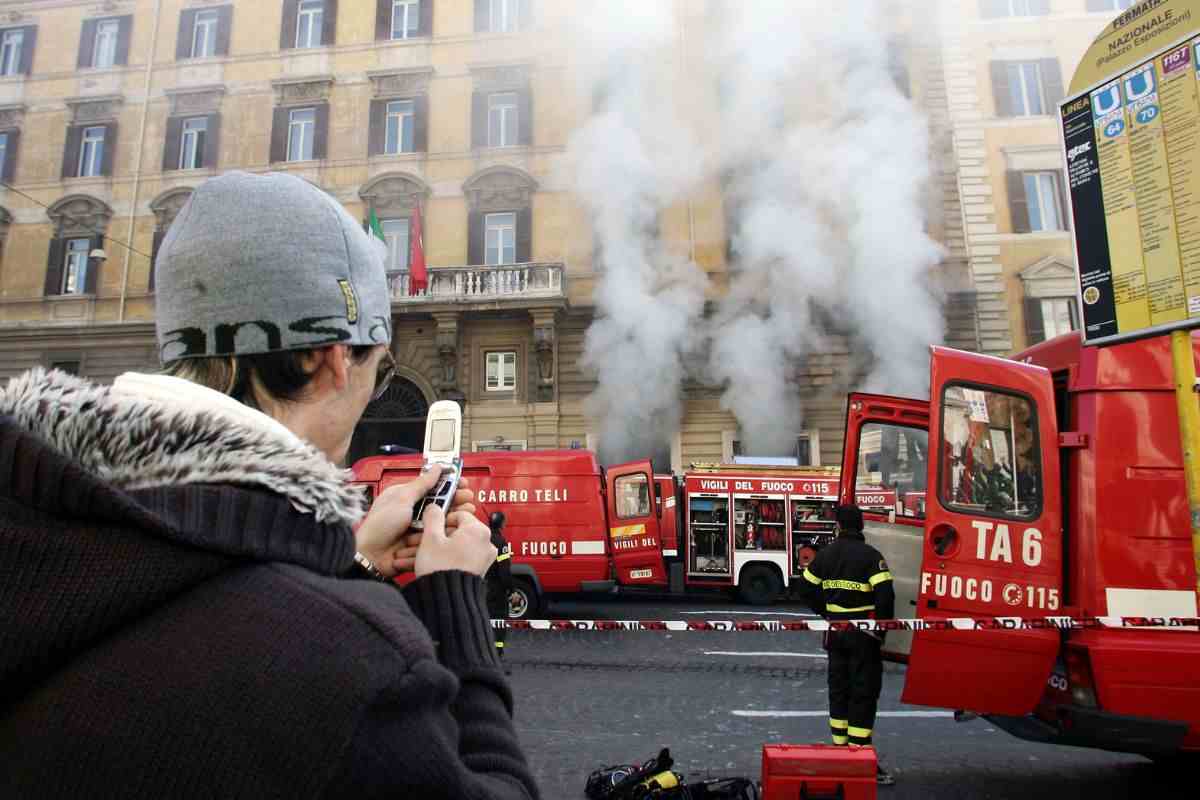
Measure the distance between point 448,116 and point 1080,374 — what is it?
702 inches

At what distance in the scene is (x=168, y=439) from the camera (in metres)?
0.75

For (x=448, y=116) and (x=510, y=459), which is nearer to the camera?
(x=510, y=459)

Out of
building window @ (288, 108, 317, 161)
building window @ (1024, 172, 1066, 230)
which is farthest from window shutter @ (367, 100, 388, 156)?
building window @ (1024, 172, 1066, 230)

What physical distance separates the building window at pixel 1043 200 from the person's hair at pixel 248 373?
65.9 feet

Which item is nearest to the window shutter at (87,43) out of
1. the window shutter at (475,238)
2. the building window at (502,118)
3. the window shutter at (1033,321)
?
the building window at (502,118)

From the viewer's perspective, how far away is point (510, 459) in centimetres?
1127

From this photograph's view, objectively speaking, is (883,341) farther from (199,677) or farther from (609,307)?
(199,677)

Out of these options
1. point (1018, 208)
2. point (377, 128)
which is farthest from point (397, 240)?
point (1018, 208)

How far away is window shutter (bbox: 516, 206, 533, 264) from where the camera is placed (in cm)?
1794

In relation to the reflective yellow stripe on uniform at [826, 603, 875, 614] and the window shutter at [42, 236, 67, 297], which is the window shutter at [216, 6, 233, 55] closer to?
the window shutter at [42, 236, 67, 297]

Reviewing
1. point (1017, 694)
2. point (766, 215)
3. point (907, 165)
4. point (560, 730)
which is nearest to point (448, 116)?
point (766, 215)

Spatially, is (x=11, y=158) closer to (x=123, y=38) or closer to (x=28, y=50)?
(x=28, y=50)

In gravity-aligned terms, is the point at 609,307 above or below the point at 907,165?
below

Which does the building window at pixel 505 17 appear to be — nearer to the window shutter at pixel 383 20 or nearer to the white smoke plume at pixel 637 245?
the white smoke plume at pixel 637 245
